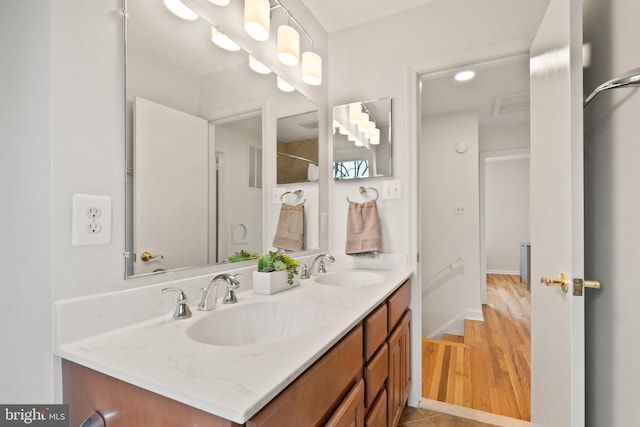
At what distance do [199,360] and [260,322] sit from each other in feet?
1.52

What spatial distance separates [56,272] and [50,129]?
0.35 metres

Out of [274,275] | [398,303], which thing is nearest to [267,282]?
[274,275]

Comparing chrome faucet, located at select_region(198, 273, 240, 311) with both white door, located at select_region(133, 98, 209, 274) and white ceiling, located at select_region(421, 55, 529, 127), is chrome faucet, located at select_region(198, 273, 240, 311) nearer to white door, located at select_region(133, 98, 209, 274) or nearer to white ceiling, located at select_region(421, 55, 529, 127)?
white door, located at select_region(133, 98, 209, 274)

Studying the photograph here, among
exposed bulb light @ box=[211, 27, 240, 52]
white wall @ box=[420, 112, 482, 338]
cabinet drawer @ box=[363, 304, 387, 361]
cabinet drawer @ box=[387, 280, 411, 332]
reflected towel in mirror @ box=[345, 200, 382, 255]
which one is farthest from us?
white wall @ box=[420, 112, 482, 338]

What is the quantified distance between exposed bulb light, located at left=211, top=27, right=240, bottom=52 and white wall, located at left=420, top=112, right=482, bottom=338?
9.07 ft

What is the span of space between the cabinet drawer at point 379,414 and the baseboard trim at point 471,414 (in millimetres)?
678

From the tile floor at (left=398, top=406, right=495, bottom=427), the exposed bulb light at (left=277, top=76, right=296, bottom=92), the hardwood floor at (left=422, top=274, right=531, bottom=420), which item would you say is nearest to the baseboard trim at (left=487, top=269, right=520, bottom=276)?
the hardwood floor at (left=422, top=274, right=531, bottom=420)

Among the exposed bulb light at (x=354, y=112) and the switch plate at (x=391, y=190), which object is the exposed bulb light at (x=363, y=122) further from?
the switch plate at (x=391, y=190)

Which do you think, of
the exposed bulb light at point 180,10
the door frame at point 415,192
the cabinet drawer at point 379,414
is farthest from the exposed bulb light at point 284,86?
the cabinet drawer at point 379,414

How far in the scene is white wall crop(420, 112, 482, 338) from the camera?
3.37 m

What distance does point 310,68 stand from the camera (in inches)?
69.3

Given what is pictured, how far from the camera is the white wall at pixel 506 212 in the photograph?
6.28 meters

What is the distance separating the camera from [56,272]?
2.41 feet

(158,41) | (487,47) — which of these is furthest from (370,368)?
(487,47)
